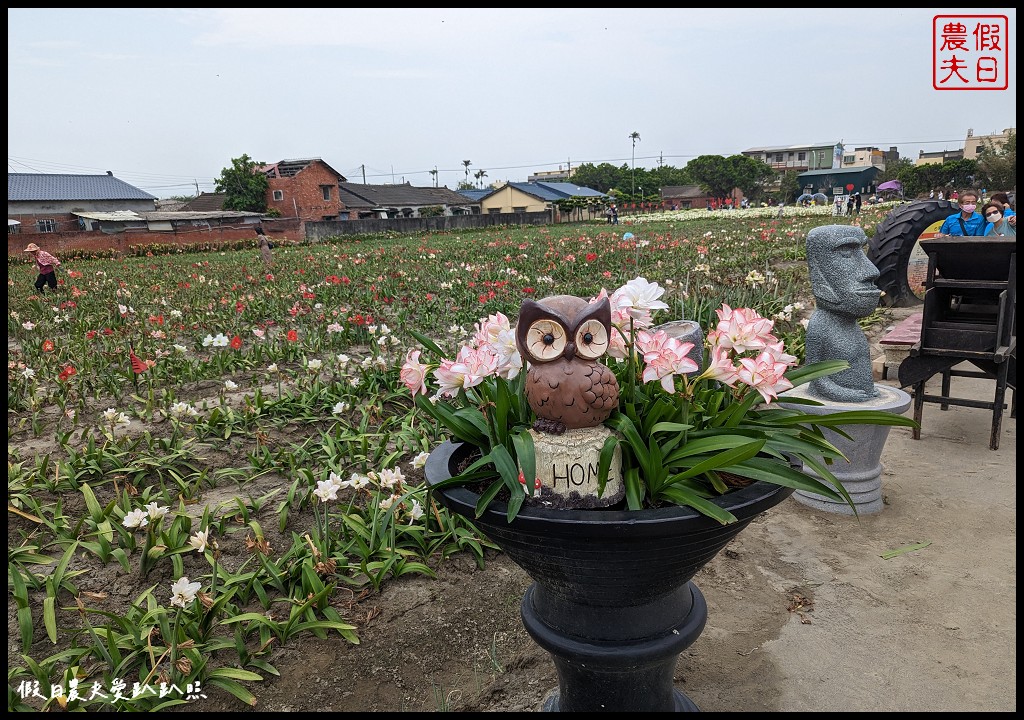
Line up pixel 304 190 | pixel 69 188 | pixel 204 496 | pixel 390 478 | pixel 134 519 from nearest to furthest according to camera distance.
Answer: pixel 134 519
pixel 390 478
pixel 204 496
pixel 69 188
pixel 304 190

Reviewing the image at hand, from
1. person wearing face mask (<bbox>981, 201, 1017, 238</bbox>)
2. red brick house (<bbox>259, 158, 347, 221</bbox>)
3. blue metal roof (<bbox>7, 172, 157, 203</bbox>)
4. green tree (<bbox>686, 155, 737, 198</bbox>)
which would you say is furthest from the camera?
green tree (<bbox>686, 155, 737, 198</bbox>)

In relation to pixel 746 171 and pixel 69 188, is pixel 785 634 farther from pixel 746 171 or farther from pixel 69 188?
pixel 746 171

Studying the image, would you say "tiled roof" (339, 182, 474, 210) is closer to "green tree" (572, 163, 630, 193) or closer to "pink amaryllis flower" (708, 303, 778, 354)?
"green tree" (572, 163, 630, 193)

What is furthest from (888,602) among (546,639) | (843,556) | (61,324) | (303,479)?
(61,324)

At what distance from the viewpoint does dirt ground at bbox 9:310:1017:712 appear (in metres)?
2.15

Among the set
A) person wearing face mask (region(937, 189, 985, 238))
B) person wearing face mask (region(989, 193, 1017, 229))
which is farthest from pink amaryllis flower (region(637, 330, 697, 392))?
→ person wearing face mask (region(989, 193, 1017, 229))

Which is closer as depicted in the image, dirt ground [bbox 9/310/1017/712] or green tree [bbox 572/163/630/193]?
dirt ground [bbox 9/310/1017/712]

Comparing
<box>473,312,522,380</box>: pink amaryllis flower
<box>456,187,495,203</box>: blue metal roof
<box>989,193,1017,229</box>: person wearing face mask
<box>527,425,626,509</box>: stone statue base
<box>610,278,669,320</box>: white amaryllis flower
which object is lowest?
<box>527,425,626,509</box>: stone statue base

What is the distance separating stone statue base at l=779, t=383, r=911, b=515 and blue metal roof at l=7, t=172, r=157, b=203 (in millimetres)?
45034

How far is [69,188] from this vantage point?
3956 cm

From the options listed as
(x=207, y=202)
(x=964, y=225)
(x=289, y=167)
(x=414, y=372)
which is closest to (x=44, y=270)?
(x=414, y=372)

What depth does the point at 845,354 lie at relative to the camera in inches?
130

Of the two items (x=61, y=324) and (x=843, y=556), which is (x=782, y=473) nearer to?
(x=843, y=556)

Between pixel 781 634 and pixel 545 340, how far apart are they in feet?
5.65
